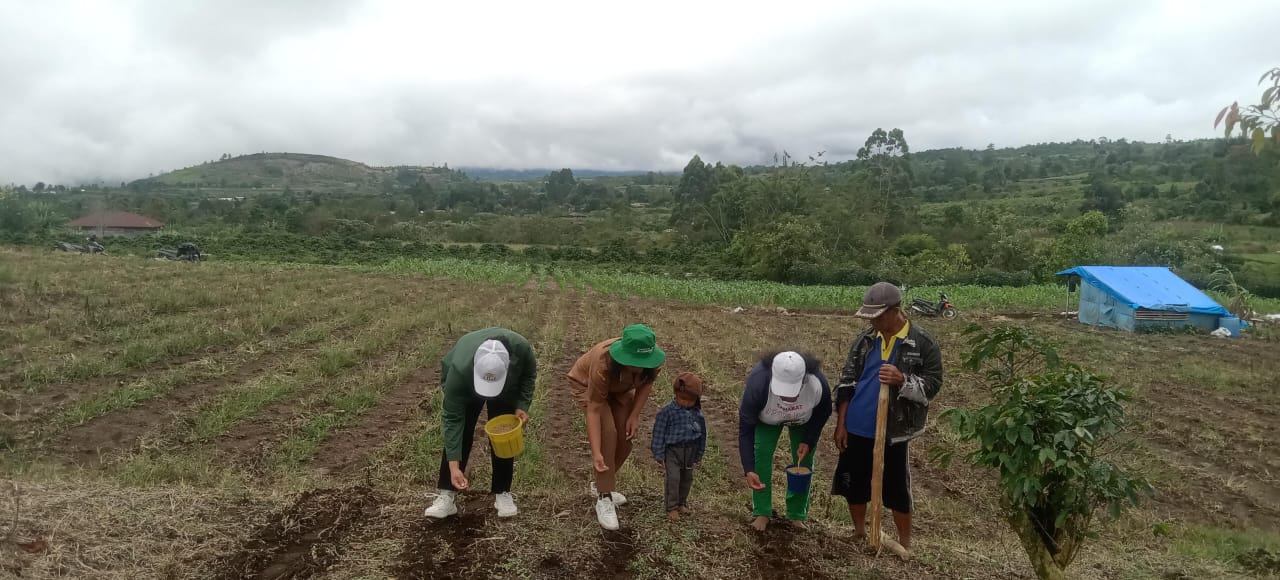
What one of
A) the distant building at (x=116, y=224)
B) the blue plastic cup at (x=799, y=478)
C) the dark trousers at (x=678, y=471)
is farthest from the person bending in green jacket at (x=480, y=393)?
the distant building at (x=116, y=224)

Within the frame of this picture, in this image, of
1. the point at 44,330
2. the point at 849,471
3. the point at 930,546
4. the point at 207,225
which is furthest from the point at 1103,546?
the point at 207,225

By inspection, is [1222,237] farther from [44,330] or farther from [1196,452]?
[44,330]

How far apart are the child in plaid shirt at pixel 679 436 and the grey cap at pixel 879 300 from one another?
1014 mm

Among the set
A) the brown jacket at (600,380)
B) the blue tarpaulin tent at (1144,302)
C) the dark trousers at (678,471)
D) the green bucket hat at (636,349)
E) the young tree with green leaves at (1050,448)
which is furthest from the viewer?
the blue tarpaulin tent at (1144,302)

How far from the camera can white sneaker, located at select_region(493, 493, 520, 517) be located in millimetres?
3898

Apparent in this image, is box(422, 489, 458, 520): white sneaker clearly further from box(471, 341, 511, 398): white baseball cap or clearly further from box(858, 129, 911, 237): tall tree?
box(858, 129, 911, 237): tall tree

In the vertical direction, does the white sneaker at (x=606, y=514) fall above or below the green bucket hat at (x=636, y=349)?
below

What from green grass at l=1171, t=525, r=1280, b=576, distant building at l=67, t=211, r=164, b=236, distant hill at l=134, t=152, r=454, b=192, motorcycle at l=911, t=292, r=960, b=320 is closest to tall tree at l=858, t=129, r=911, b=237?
motorcycle at l=911, t=292, r=960, b=320

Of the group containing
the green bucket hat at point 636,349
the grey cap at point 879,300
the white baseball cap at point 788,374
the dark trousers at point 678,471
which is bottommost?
the dark trousers at point 678,471

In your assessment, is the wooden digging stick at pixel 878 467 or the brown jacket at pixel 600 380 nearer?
the wooden digging stick at pixel 878 467

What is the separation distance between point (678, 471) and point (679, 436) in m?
0.27

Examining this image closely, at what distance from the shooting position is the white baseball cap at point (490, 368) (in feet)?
11.3

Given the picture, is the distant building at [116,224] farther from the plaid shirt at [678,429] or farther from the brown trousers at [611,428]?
the plaid shirt at [678,429]

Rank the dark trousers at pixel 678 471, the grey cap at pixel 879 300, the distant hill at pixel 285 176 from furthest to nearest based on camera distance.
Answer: the distant hill at pixel 285 176, the dark trousers at pixel 678 471, the grey cap at pixel 879 300
